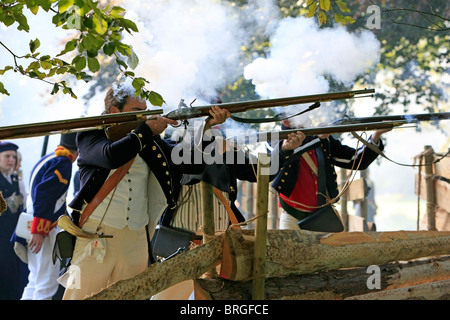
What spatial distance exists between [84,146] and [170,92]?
3.79ft

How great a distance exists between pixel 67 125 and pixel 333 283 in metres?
1.83

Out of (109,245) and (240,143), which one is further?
(240,143)

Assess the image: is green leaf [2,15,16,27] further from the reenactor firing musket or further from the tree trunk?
the tree trunk

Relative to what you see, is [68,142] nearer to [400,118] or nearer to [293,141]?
[293,141]

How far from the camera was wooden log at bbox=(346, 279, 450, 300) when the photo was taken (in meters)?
3.23

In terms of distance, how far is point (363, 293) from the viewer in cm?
323

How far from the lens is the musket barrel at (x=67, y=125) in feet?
9.80

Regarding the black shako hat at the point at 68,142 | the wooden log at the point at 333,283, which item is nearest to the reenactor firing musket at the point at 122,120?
the wooden log at the point at 333,283

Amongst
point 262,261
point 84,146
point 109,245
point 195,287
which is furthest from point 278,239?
point 84,146

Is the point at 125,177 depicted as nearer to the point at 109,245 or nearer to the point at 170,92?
the point at 109,245

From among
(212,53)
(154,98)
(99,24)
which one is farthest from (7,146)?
(99,24)

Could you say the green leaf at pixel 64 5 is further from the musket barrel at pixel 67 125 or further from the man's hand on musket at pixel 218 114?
the man's hand on musket at pixel 218 114

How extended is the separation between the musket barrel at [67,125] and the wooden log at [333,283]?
110 centimetres

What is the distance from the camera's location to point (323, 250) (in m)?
3.19
